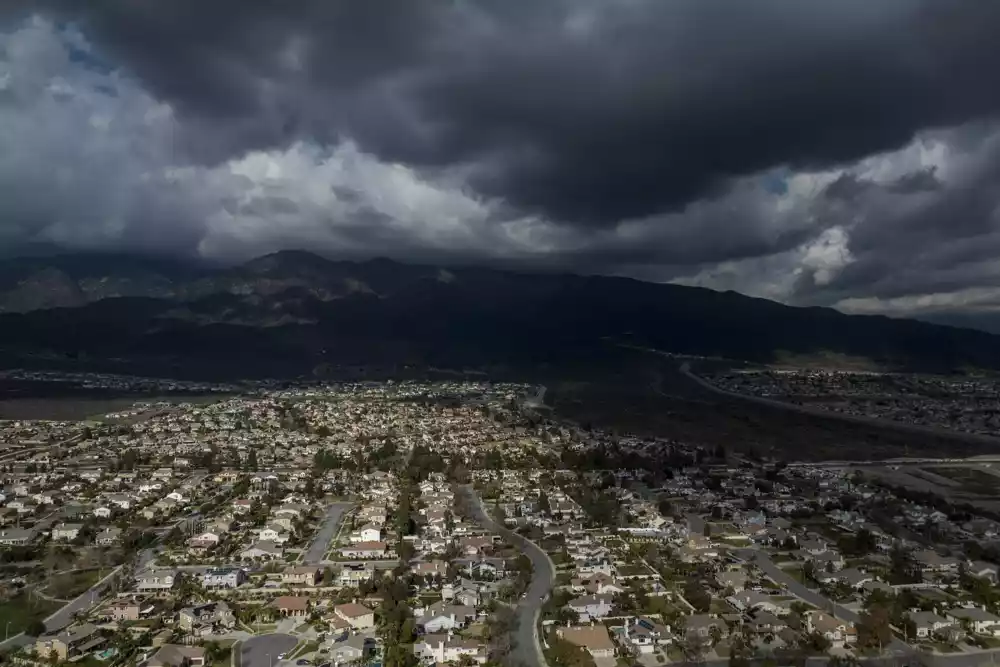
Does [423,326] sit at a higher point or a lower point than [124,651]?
higher

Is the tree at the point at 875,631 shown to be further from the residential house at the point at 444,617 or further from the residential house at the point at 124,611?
the residential house at the point at 124,611

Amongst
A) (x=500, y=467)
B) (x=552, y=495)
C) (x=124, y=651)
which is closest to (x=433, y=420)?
(x=500, y=467)

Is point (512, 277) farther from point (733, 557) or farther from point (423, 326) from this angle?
point (733, 557)

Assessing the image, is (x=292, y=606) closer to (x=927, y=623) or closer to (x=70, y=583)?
(x=70, y=583)

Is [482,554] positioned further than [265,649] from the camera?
Yes

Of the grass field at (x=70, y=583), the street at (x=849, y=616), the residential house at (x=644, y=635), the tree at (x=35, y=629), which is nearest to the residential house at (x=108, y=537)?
the grass field at (x=70, y=583)

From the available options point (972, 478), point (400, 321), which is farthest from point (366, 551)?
point (400, 321)

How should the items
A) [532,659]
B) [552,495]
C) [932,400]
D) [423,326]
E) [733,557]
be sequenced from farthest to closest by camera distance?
1. [423,326]
2. [932,400]
3. [552,495]
4. [733,557]
5. [532,659]
